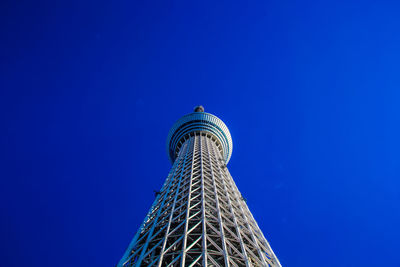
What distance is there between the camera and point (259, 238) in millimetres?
19188

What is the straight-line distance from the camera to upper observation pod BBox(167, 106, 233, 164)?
49.8 meters

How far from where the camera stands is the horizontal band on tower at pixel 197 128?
49.9 metres

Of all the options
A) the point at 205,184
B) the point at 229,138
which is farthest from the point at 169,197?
the point at 229,138

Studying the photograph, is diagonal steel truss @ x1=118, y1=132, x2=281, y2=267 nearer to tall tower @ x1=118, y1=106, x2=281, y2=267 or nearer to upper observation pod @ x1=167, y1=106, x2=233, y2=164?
tall tower @ x1=118, y1=106, x2=281, y2=267

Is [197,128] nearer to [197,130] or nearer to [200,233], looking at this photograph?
[197,130]

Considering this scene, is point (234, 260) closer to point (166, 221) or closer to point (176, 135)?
point (166, 221)

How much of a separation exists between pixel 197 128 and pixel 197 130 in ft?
1.51

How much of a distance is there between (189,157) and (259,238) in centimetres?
1881

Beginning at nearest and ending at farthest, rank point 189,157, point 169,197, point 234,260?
1. point 234,260
2. point 169,197
3. point 189,157

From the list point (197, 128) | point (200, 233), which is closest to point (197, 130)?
point (197, 128)

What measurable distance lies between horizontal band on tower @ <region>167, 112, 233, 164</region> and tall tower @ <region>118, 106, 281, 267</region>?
15.0 metres

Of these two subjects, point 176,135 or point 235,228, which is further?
point 176,135

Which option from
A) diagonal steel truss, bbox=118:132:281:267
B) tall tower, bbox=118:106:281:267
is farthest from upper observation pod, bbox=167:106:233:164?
diagonal steel truss, bbox=118:132:281:267

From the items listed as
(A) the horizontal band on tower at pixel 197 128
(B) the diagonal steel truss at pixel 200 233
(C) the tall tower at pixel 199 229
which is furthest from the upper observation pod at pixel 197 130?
(B) the diagonal steel truss at pixel 200 233
